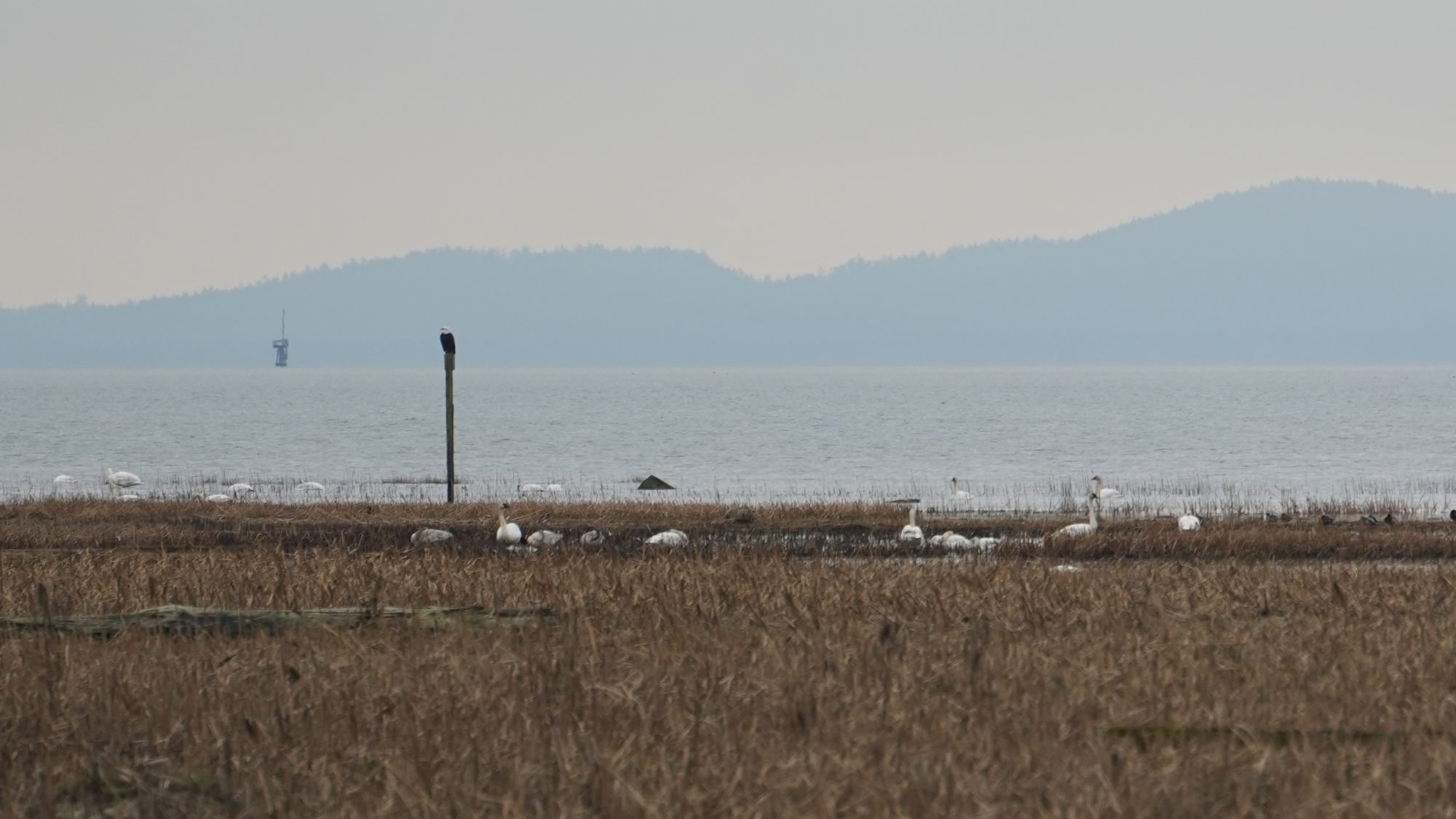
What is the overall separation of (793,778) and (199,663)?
14.4ft

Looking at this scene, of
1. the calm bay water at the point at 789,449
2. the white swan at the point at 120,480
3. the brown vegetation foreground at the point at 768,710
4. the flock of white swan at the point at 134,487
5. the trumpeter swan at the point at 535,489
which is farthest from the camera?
the calm bay water at the point at 789,449

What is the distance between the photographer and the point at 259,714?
8.41 m

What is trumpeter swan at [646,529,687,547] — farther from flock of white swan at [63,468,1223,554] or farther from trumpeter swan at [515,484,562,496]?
trumpeter swan at [515,484,562,496]

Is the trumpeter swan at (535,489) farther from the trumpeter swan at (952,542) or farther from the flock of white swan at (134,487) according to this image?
the trumpeter swan at (952,542)

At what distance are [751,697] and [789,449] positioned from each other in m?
77.2

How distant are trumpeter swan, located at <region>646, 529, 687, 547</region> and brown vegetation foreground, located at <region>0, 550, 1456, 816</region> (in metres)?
11.2

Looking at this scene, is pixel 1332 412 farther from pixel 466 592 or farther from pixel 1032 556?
pixel 466 592

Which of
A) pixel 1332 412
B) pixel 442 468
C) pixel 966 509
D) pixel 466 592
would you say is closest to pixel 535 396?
pixel 1332 412

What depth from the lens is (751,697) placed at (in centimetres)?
846

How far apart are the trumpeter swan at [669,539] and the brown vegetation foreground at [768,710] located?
11.2 meters

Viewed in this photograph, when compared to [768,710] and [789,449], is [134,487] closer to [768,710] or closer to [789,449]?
[789,449]

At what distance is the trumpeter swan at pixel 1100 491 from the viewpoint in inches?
1629

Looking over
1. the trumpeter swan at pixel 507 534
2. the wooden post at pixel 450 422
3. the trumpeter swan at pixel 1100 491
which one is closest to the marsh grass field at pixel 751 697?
the trumpeter swan at pixel 507 534

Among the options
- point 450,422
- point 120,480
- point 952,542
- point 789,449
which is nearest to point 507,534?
point 952,542
